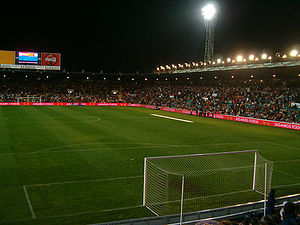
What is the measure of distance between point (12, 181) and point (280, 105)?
34114 mm

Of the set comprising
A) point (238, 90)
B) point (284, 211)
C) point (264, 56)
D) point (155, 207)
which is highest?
point (264, 56)

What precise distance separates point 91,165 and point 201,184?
17.7 feet

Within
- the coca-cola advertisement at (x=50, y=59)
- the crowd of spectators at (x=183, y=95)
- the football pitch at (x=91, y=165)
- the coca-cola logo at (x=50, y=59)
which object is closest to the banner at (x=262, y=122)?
the crowd of spectators at (x=183, y=95)

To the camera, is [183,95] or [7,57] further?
[183,95]

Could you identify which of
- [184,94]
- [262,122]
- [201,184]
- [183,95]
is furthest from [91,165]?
[184,94]

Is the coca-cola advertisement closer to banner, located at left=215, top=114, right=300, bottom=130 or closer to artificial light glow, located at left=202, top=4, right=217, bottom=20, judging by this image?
artificial light glow, located at left=202, top=4, right=217, bottom=20

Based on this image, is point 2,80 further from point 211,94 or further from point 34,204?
point 34,204

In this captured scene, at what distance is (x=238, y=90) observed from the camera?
48.2 m

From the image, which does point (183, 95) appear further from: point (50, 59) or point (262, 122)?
point (262, 122)

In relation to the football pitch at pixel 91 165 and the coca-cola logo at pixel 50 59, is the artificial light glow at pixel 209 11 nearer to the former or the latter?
the football pitch at pixel 91 165

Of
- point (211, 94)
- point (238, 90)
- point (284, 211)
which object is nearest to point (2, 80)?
point (211, 94)

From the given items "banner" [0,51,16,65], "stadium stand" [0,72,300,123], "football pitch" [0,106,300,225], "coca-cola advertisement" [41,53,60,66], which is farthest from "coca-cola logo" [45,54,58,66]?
"football pitch" [0,106,300,225]

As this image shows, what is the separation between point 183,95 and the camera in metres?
59.1

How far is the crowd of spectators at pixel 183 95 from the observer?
3705 cm
